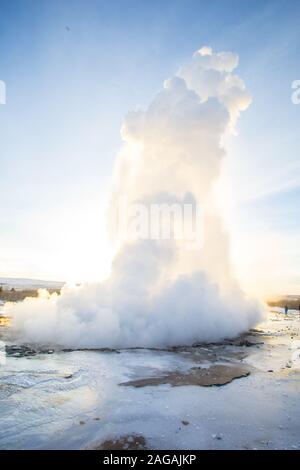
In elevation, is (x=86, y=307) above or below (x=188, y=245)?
below

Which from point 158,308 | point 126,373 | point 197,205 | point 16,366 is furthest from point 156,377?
point 197,205

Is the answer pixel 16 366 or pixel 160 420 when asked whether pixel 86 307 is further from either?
pixel 160 420

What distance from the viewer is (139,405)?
312 inches

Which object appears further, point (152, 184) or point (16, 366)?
point (152, 184)

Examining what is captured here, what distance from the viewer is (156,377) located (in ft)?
34.5

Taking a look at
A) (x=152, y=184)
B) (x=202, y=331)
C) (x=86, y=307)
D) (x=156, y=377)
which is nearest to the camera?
(x=156, y=377)

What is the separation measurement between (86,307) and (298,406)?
11.7m

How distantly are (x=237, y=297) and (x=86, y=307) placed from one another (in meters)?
12.1

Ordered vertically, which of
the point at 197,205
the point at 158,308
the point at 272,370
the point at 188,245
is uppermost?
the point at 197,205

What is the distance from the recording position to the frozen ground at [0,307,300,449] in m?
6.14

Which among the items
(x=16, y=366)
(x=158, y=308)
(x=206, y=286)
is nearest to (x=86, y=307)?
(x=158, y=308)

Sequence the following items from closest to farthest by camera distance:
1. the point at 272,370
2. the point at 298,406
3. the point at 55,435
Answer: the point at 55,435
the point at 298,406
the point at 272,370

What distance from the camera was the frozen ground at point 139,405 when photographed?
6.14 m

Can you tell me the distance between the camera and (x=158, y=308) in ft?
58.0
